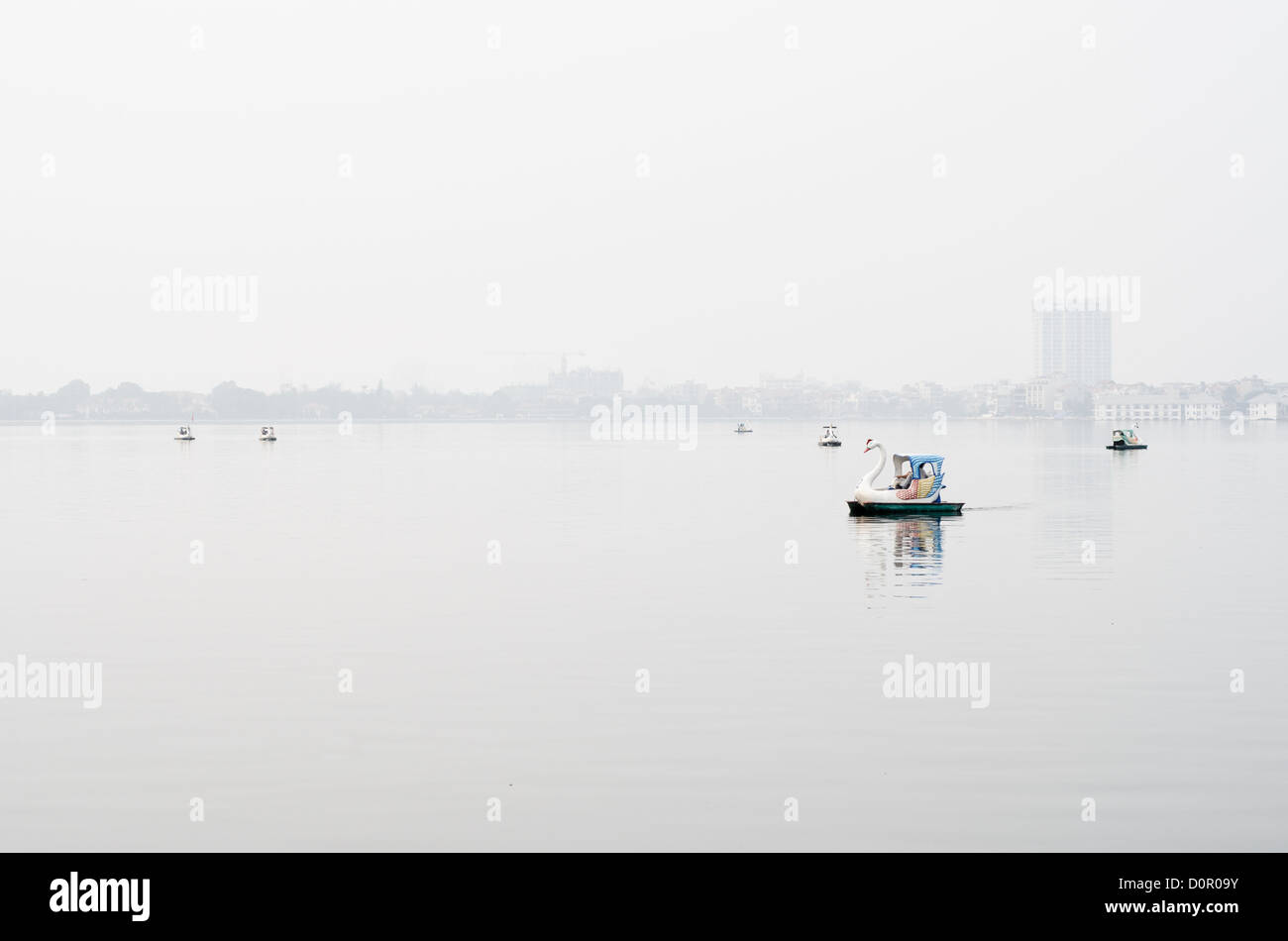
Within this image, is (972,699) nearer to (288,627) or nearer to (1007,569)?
(288,627)

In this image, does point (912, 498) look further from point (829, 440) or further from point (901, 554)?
point (829, 440)

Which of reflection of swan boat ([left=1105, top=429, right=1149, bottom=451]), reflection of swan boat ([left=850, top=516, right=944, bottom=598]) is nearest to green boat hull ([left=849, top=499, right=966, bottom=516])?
reflection of swan boat ([left=850, top=516, right=944, bottom=598])

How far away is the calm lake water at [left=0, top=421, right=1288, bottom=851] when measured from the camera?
17031 mm

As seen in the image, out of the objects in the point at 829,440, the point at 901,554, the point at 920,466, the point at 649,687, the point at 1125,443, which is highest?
the point at 829,440

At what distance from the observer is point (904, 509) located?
194 ft

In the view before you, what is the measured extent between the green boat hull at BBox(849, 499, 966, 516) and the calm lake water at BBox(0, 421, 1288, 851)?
109cm

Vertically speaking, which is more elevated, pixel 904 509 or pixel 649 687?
pixel 904 509

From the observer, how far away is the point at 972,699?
937 inches

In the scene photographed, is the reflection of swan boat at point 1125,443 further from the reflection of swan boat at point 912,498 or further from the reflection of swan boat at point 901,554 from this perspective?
the reflection of swan boat at point 901,554

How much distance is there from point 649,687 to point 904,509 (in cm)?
3562

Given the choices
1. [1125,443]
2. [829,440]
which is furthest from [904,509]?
[829,440]

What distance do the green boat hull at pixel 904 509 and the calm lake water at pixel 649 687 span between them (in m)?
1.09
